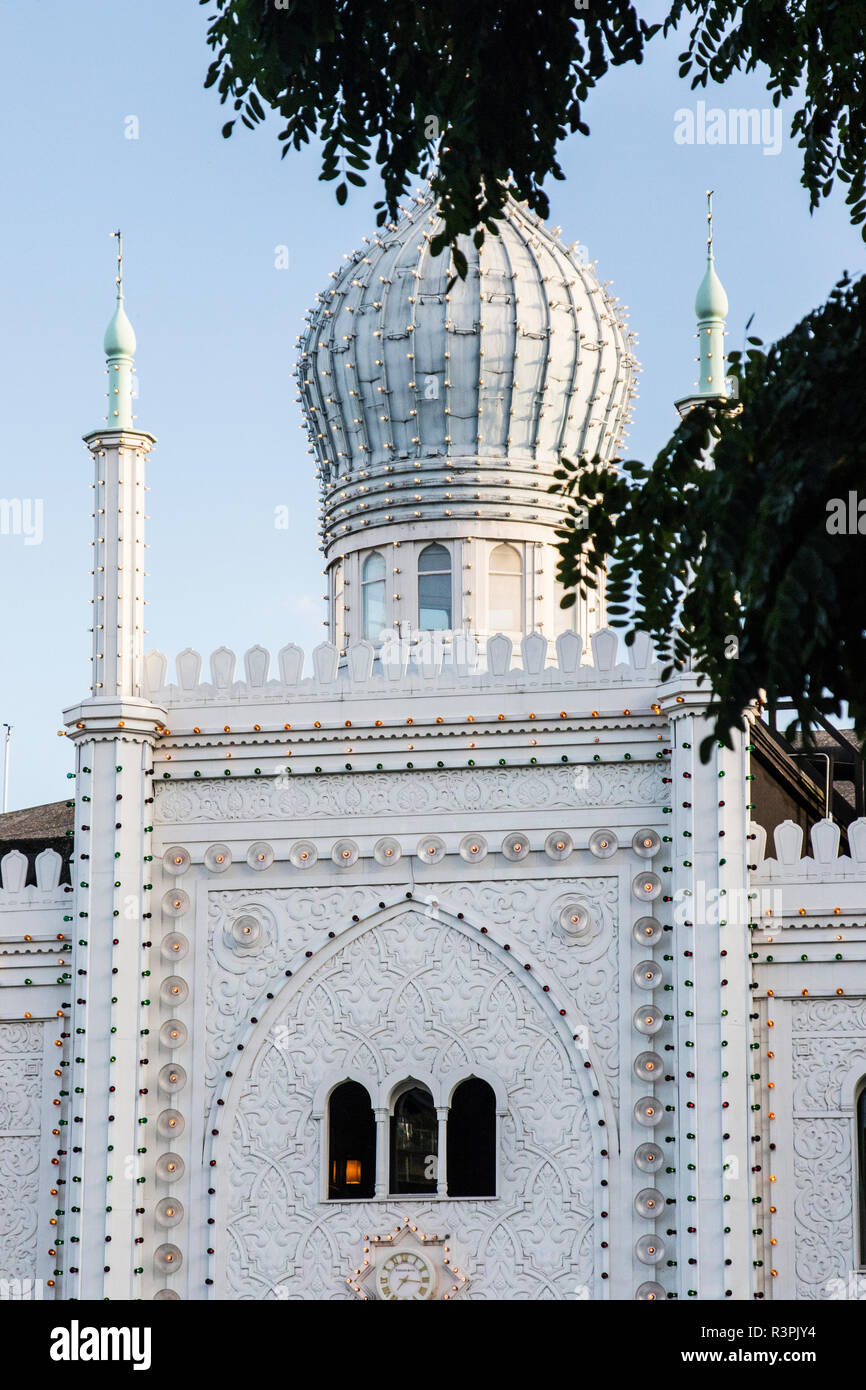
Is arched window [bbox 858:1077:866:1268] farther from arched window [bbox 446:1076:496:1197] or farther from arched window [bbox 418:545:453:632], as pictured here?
arched window [bbox 418:545:453:632]

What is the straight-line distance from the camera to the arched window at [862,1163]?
15.0 m

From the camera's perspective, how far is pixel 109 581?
16578 mm

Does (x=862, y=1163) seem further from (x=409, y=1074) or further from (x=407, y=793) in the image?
(x=407, y=793)

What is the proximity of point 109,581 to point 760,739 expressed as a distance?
5.30 m

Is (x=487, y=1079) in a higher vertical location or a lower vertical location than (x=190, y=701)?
lower

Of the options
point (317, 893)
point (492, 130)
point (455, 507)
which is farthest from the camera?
point (455, 507)

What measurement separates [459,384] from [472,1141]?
254 inches

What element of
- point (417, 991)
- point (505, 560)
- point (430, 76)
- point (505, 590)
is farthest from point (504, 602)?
point (430, 76)

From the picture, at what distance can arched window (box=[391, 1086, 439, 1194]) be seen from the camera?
15.5m

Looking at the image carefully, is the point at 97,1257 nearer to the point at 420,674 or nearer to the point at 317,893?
the point at 317,893

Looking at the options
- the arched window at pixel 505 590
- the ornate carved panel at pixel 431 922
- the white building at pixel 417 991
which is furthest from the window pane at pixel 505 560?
the ornate carved panel at pixel 431 922
